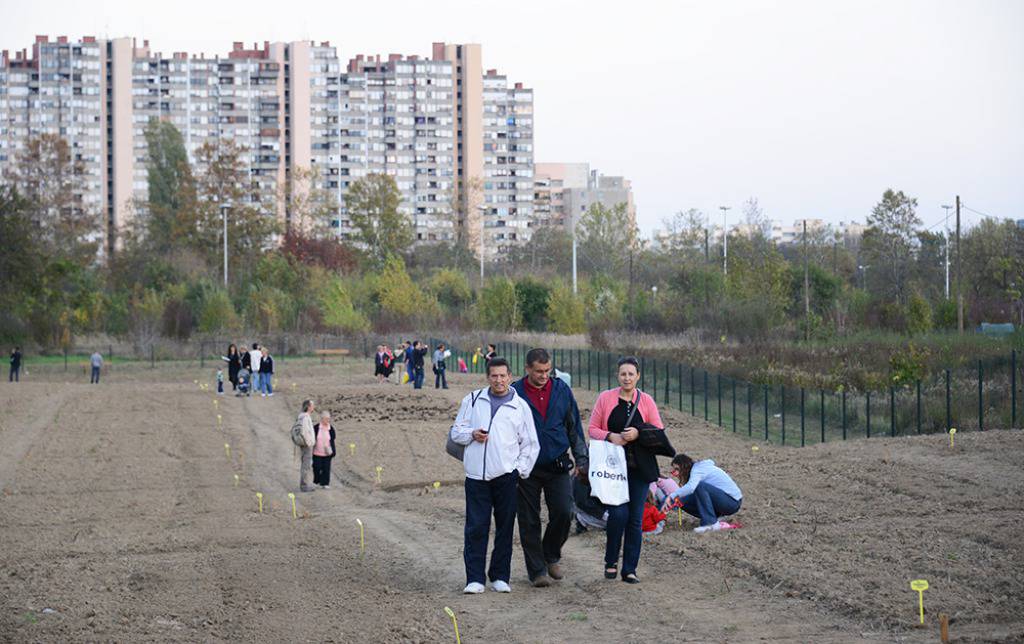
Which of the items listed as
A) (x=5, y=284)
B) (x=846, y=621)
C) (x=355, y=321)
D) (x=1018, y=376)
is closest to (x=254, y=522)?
(x=846, y=621)

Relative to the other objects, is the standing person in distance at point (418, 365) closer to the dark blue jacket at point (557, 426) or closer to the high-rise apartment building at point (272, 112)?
the dark blue jacket at point (557, 426)

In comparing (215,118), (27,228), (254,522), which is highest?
(215,118)

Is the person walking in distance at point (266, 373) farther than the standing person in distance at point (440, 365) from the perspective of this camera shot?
No

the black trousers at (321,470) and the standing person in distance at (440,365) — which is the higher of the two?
the standing person in distance at (440,365)

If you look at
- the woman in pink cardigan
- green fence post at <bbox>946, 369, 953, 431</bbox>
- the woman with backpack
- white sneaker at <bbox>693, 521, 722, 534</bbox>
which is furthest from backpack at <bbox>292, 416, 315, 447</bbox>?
green fence post at <bbox>946, 369, 953, 431</bbox>

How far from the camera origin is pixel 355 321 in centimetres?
→ 7050

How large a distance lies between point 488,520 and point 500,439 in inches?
29.5

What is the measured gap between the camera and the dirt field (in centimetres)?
905

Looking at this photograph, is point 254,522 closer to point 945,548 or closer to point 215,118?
point 945,548

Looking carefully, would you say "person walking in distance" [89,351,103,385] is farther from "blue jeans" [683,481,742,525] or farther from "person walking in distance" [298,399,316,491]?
"blue jeans" [683,481,742,525]

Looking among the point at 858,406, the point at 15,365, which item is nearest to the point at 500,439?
the point at 858,406

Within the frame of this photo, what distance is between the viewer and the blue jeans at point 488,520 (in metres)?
10.1

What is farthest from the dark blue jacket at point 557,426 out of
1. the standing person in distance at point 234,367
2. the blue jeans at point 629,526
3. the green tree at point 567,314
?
the green tree at point 567,314

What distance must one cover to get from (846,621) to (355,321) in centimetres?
6274
